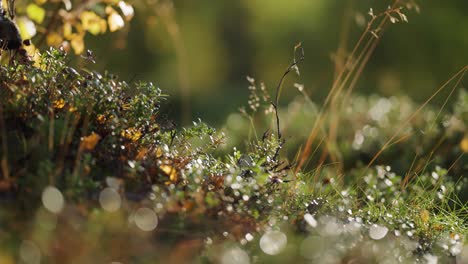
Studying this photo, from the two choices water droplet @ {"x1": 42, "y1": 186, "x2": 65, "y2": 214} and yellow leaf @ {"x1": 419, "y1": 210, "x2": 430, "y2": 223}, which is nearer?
water droplet @ {"x1": 42, "y1": 186, "x2": 65, "y2": 214}

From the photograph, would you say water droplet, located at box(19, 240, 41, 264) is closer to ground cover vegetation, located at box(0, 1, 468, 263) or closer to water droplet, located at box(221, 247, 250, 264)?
ground cover vegetation, located at box(0, 1, 468, 263)

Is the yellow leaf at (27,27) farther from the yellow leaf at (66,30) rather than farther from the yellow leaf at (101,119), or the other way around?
the yellow leaf at (101,119)

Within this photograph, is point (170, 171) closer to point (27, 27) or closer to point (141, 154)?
point (141, 154)

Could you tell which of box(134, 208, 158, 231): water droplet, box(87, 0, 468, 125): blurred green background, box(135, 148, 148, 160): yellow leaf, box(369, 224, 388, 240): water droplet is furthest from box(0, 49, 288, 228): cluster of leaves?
box(87, 0, 468, 125): blurred green background

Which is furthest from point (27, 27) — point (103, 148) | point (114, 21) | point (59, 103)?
point (103, 148)

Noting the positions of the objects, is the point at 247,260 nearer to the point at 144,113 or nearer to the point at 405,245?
the point at 405,245
